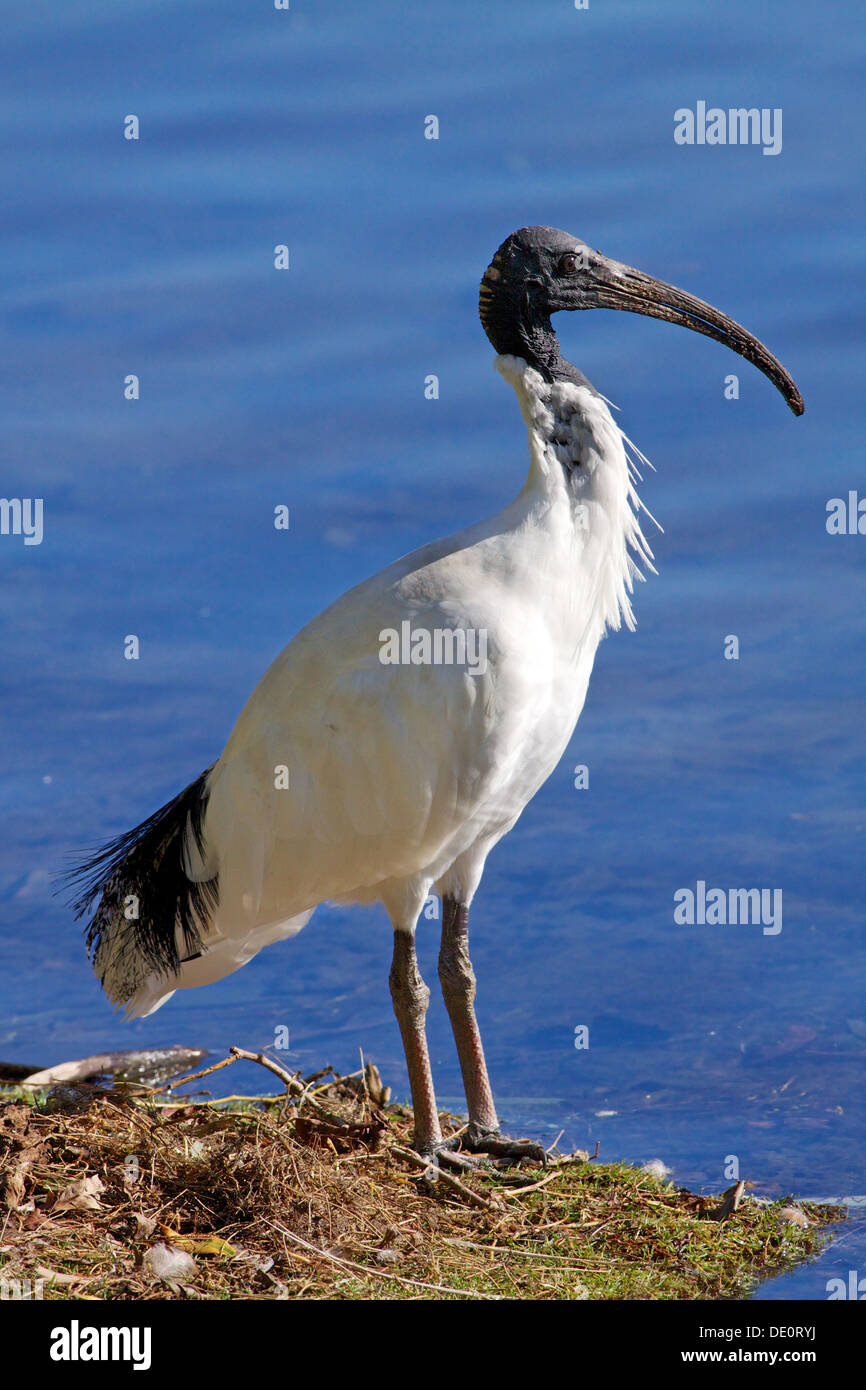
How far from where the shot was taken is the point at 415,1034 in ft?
21.6

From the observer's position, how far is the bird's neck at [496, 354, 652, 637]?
6.38 m

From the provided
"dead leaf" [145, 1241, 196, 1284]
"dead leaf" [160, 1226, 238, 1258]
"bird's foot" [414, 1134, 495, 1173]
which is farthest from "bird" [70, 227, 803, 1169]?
"dead leaf" [145, 1241, 196, 1284]

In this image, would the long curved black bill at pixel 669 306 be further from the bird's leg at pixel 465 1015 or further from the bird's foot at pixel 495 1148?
the bird's foot at pixel 495 1148

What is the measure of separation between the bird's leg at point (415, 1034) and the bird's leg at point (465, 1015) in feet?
0.80

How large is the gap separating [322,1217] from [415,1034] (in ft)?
3.17

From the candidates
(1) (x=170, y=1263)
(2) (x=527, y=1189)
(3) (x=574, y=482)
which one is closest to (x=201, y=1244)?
(1) (x=170, y=1263)

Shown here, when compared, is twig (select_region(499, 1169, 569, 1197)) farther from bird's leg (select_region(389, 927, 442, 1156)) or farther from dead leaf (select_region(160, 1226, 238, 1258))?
dead leaf (select_region(160, 1226, 238, 1258))

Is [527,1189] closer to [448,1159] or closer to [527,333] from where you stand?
[448,1159]

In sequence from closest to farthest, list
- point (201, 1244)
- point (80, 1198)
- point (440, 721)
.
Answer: point (201, 1244) → point (80, 1198) → point (440, 721)

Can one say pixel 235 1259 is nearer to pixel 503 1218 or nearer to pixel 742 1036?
pixel 503 1218

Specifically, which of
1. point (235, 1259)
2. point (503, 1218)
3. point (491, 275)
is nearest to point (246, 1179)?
point (235, 1259)

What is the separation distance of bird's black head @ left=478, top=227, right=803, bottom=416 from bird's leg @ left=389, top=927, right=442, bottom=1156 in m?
2.19

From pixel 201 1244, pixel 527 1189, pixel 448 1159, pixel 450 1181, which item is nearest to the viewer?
pixel 201 1244
